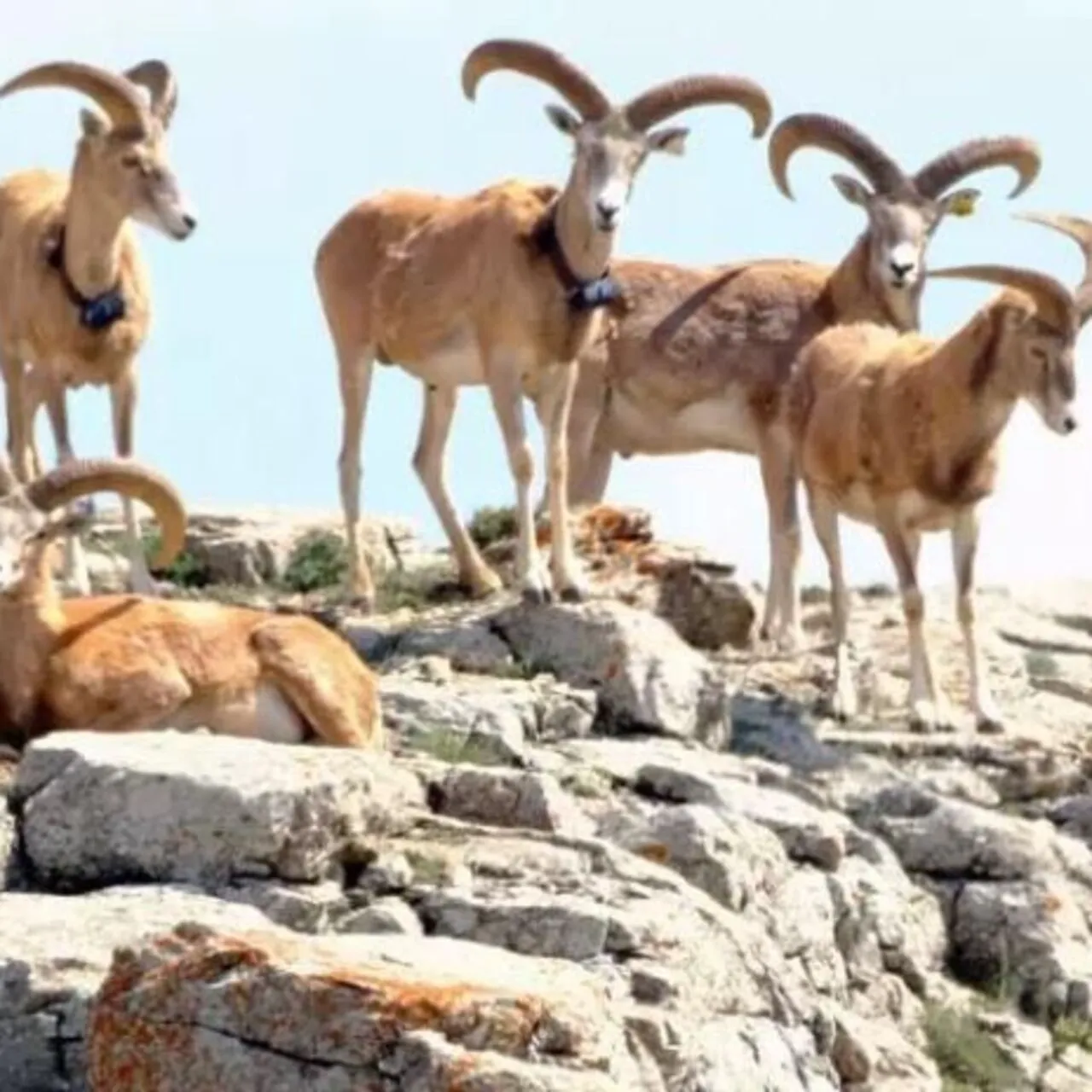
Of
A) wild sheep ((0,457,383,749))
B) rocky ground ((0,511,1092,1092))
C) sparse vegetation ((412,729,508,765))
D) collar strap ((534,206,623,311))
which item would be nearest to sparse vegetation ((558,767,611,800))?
rocky ground ((0,511,1092,1092))

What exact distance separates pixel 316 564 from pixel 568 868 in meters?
10.2

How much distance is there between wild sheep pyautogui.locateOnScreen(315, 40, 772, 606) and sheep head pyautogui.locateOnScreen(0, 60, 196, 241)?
188 centimetres

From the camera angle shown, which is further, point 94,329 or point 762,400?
point 762,400

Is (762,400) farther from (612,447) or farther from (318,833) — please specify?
(318,833)

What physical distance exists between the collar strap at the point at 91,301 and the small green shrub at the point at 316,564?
2591 millimetres

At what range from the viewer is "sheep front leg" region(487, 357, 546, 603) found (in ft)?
75.1

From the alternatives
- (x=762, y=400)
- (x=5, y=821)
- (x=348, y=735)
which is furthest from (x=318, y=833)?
(x=762, y=400)

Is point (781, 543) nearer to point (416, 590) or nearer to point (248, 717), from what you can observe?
point (416, 590)

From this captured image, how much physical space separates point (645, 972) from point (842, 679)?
31.2ft

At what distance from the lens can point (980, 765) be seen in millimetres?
22812

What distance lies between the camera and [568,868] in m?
15.5

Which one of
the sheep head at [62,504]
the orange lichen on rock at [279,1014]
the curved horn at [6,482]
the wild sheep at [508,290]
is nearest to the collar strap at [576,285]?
the wild sheep at [508,290]

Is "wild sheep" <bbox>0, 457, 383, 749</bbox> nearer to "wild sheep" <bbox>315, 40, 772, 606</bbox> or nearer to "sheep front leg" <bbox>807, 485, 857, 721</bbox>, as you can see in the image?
"wild sheep" <bbox>315, 40, 772, 606</bbox>

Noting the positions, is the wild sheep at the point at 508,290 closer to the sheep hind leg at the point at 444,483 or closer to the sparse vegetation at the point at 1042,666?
the sheep hind leg at the point at 444,483
